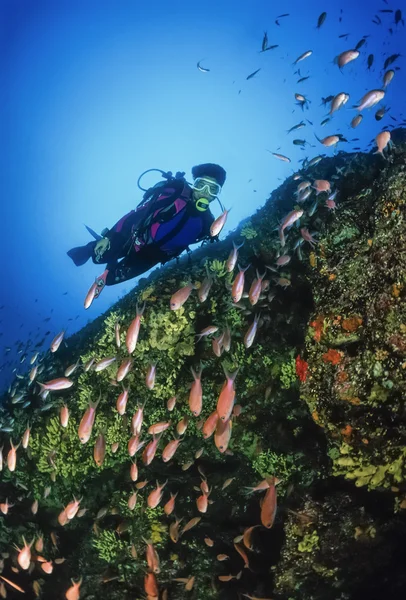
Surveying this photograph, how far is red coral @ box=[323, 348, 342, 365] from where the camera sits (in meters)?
4.17

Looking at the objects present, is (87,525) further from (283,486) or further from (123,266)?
(123,266)

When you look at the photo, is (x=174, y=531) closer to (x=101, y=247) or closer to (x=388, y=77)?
(x=101, y=247)

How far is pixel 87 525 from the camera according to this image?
6934mm

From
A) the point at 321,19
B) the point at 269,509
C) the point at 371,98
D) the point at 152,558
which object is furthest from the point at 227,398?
the point at 321,19

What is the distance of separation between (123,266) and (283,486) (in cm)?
459

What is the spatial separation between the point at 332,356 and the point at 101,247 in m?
4.34

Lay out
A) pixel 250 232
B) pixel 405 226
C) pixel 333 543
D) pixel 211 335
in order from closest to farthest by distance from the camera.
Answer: pixel 405 226, pixel 333 543, pixel 211 335, pixel 250 232

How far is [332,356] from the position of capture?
13.8ft

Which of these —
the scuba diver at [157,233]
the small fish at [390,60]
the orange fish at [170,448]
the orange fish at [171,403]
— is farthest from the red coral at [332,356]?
the small fish at [390,60]

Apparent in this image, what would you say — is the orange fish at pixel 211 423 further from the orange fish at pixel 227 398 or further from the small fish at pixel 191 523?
the small fish at pixel 191 523

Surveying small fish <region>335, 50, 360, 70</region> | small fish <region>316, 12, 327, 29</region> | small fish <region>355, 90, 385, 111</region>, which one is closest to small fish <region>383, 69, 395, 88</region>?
small fish <region>355, 90, 385, 111</region>

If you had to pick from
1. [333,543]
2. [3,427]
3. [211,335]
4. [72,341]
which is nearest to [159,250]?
[211,335]

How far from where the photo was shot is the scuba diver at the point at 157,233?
6902 millimetres

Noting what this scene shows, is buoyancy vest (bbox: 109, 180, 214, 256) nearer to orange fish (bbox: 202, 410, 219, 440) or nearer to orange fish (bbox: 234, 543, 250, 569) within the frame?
orange fish (bbox: 202, 410, 219, 440)
